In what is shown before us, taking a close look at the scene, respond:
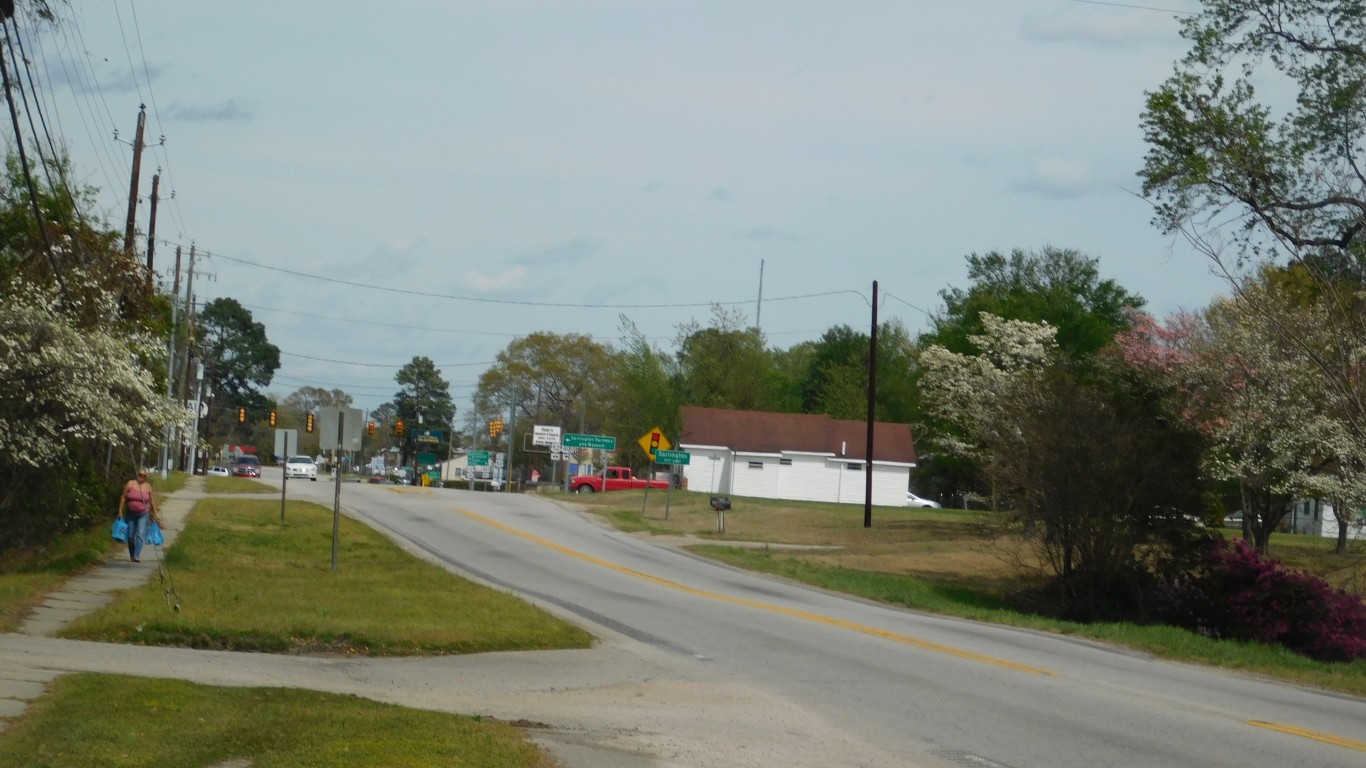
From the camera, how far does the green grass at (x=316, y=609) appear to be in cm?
1430

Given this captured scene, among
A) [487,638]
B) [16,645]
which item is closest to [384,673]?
[487,638]

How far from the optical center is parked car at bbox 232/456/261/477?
7600 cm

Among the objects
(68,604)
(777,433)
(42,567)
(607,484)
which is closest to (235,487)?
(607,484)

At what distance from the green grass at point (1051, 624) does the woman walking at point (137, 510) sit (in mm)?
12713

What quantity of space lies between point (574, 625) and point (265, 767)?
926cm

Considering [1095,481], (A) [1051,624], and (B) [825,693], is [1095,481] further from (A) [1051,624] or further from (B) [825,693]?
(B) [825,693]

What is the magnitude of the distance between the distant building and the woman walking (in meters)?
44.7

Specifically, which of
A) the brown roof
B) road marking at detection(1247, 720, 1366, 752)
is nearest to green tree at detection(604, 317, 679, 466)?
the brown roof

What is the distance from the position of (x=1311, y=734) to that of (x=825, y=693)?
170 inches

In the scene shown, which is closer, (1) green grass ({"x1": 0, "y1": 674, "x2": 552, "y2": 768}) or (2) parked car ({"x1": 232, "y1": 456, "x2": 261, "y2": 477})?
(1) green grass ({"x1": 0, "y1": 674, "x2": 552, "y2": 768})

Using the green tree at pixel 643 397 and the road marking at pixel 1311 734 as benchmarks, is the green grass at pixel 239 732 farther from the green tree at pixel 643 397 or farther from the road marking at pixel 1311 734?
the green tree at pixel 643 397

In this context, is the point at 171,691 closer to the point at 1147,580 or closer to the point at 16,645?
the point at 16,645

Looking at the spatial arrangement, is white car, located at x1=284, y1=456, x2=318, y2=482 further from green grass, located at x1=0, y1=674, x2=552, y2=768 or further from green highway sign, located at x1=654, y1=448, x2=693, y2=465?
green grass, located at x1=0, y1=674, x2=552, y2=768

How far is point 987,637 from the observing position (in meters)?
18.9
